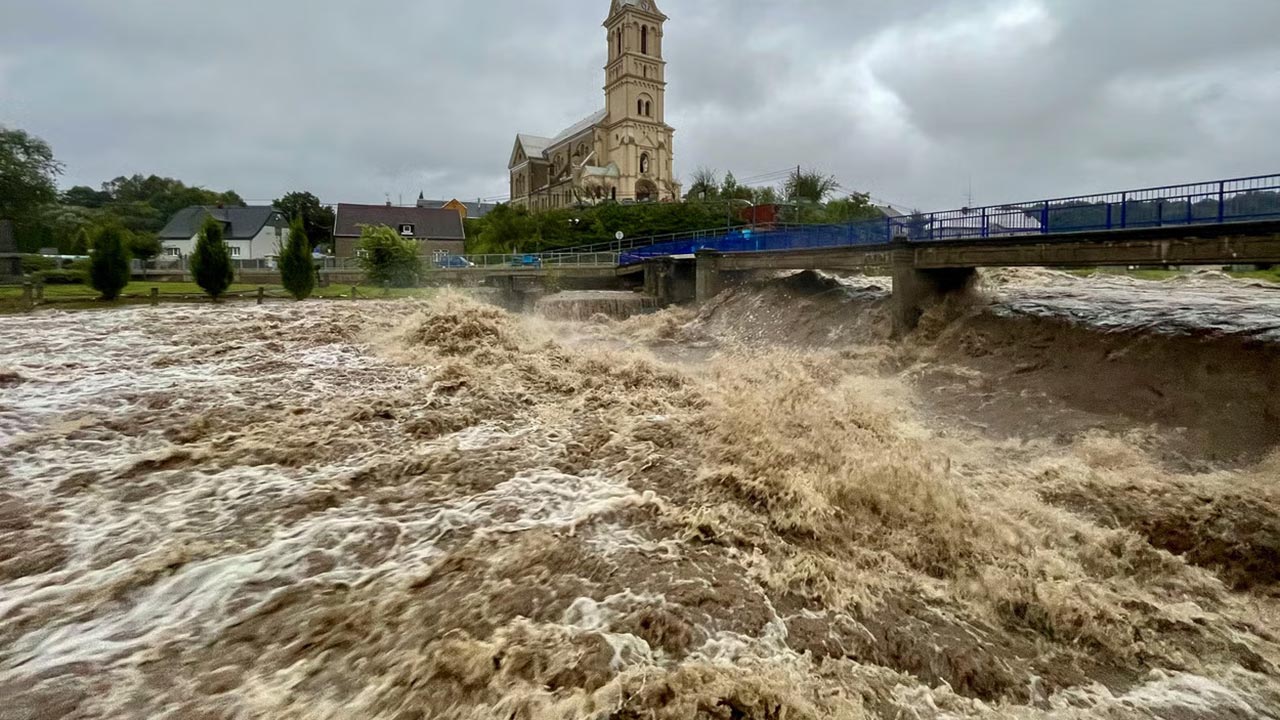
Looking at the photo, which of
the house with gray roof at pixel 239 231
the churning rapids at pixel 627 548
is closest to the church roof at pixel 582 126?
the house with gray roof at pixel 239 231

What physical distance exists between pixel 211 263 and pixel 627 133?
2593 inches

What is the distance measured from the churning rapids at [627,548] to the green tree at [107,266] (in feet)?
68.1

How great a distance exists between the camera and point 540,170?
10412cm

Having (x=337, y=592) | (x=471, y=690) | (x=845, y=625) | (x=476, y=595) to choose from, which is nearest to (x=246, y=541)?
(x=337, y=592)

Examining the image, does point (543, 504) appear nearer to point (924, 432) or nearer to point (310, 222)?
point (924, 432)

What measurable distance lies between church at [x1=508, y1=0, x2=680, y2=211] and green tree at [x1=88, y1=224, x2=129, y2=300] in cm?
5923

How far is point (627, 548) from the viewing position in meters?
5.54

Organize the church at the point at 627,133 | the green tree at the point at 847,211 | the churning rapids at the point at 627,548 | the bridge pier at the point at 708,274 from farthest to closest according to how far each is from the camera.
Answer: the church at the point at 627,133, the green tree at the point at 847,211, the bridge pier at the point at 708,274, the churning rapids at the point at 627,548

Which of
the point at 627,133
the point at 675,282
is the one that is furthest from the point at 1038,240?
the point at 627,133

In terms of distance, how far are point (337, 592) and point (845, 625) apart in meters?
3.84

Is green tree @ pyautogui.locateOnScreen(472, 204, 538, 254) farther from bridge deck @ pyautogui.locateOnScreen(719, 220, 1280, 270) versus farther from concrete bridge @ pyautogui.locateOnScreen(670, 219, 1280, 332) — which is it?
bridge deck @ pyautogui.locateOnScreen(719, 220, 1280, 270)

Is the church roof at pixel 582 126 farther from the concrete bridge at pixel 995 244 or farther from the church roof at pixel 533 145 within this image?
the concrete bridge at pixel 995 244

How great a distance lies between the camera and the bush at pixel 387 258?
38.4 meters

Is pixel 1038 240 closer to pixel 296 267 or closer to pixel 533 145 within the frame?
pixel 296 267
